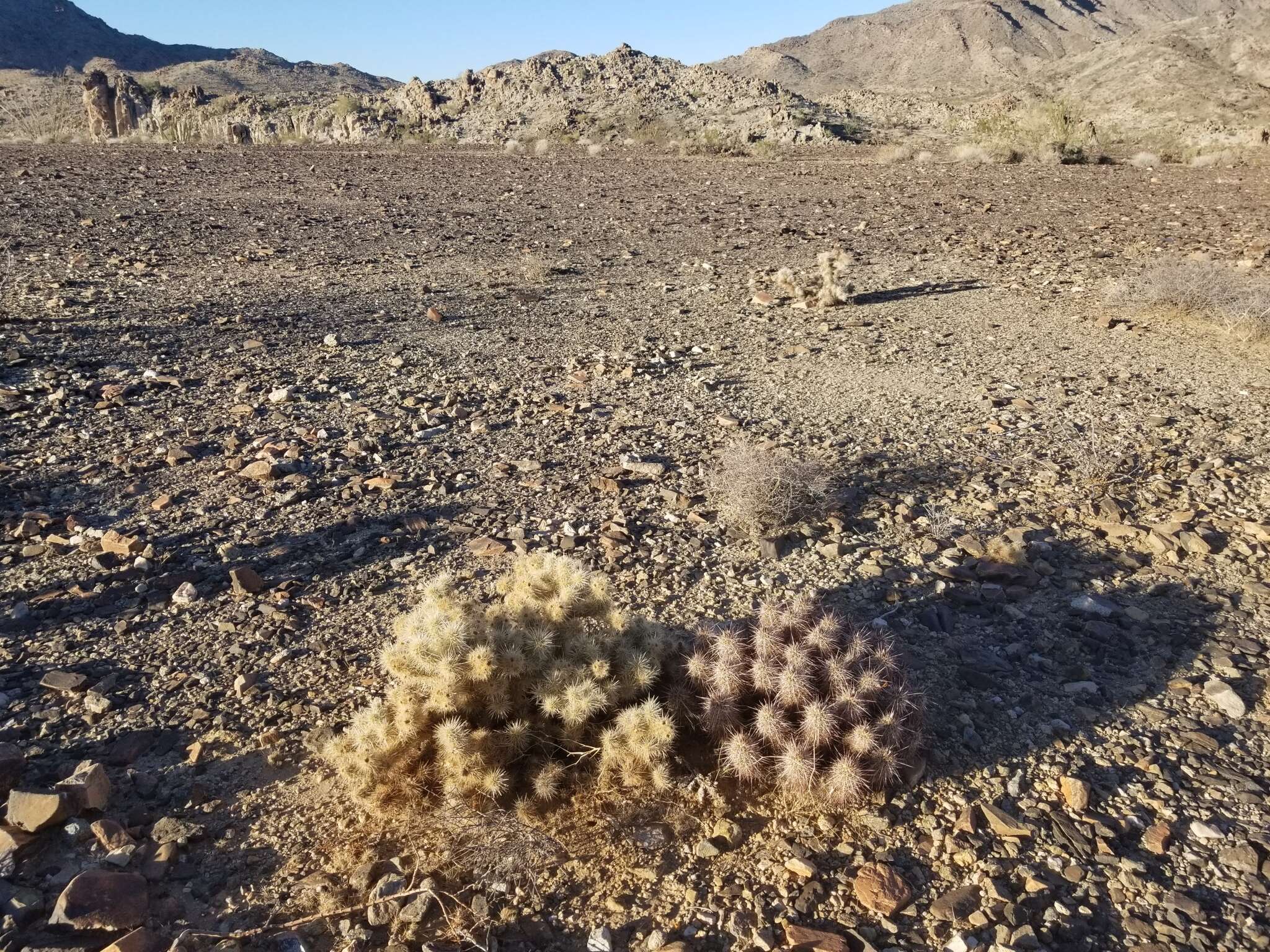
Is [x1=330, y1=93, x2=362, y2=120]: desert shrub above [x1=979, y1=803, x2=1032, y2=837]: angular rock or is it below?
above

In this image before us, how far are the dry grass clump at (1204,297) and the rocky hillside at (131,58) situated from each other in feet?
194

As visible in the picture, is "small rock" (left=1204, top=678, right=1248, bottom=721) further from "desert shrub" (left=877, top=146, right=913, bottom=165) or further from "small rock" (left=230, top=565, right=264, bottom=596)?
"desert shrub" (left=877, top=146, right=913, bottom=165)

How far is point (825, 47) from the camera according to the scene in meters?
78.6

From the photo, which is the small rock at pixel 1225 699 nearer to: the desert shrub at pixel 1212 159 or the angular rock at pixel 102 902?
the angular rock at pixel 102 902

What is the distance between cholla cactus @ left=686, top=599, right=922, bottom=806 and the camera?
10.4 ft

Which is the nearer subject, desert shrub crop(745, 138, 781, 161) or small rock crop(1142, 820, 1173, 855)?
small rock crop(1142, 820, 1173, 855)

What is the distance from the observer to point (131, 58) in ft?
245

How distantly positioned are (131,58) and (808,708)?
89.4 metres

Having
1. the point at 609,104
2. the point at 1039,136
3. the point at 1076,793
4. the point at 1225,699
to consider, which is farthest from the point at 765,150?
the point at 1076,793

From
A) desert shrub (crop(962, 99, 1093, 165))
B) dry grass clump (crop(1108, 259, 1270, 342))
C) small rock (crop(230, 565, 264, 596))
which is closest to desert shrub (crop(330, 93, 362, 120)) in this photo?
desert shrub (crop(962, 99, 1093, 165))

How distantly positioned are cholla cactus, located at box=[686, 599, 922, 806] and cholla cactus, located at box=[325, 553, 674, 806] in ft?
0.73

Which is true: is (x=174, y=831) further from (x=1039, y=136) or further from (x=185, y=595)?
(x=1039, y=136)

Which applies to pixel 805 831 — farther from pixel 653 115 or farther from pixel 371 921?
pixel 653 115

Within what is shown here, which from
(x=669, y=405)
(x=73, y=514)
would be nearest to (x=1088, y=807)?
(x=669, y=405)
